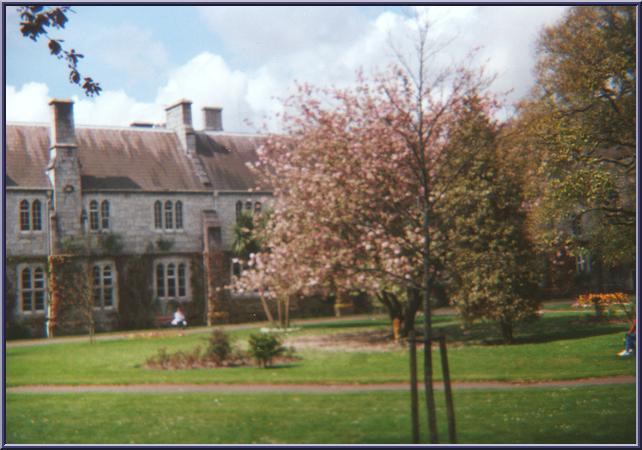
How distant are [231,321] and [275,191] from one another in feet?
10.4

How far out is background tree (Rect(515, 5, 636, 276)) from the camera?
10219mm

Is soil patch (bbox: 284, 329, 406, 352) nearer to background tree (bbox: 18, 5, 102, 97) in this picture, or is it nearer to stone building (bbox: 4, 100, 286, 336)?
stone building (bbox: 4, 100, 286, 336)

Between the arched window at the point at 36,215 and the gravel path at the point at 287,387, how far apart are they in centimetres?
278

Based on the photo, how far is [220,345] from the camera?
39.2ft

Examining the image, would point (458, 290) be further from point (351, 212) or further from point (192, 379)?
point (192, 379)

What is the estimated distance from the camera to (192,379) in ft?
35.7

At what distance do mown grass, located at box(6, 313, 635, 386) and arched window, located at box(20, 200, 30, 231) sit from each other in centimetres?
180

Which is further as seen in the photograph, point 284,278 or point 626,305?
point 284,278

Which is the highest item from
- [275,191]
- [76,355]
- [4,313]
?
[275,191]

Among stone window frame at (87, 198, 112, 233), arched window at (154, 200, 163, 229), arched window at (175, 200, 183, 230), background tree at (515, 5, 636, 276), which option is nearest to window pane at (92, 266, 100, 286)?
stone window frame at (87, 198, 112, 233)

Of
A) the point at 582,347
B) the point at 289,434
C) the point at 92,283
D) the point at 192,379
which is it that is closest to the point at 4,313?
the point at 192,379

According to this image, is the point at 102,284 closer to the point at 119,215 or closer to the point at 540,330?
the point at 119,215

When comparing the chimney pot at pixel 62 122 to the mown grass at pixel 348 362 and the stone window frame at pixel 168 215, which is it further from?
the mown grass at pixel 348 362

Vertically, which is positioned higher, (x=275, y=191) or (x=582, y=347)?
(x=275, y=191)
